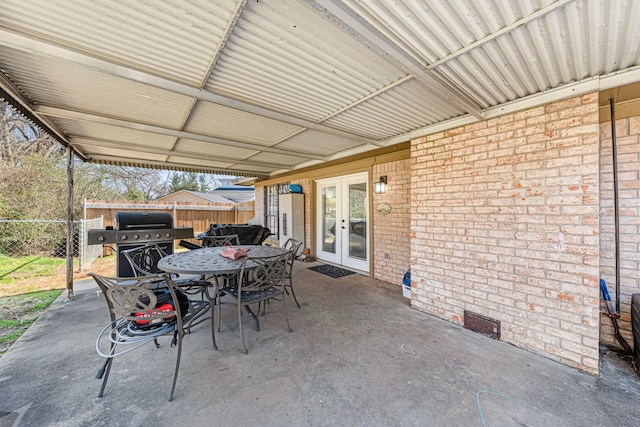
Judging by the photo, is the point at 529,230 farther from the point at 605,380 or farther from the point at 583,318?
the point at 605,380

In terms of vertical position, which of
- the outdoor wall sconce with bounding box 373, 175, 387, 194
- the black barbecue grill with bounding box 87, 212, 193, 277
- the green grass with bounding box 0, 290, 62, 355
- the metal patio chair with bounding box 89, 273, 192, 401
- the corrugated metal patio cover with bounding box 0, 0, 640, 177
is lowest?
the green grass with bounding box 0, 290, 62, 355

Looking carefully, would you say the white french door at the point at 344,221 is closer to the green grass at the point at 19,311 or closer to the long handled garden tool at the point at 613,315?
the long handled garden tool at the point at 613,315

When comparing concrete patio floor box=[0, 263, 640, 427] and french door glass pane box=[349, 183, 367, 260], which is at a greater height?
french door glass pane box=[349, 183, 367, 260]

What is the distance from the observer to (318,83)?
7.54 feet

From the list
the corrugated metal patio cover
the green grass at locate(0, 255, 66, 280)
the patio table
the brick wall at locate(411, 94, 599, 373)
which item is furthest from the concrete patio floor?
the green grass at locate(0, 255, 66, 280)

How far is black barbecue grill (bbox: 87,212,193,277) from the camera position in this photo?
3725 millimetres

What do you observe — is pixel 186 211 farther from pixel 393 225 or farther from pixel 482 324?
pixel 482 324

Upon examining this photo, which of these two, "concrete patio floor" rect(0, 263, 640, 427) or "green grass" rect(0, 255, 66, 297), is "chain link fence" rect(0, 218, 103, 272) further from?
"concrete patio floor" rect(0, 263, 640, 427)

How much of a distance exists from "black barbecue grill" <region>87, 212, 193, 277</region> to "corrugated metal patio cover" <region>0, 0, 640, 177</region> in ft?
4.93

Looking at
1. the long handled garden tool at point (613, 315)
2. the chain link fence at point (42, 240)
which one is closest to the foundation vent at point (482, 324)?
the long handled garden tool at point (613, 315)

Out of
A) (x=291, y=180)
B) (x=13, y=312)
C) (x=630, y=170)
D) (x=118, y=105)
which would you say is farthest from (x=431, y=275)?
(x=13, y=312)

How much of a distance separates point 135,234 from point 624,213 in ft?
20.0

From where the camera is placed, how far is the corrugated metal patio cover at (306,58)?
1.45m

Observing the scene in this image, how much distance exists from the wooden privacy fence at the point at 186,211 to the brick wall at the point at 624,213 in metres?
9.44
